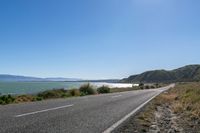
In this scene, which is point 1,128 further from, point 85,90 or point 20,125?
point 85,90

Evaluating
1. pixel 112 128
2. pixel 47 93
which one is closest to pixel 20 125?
pixel 112 128

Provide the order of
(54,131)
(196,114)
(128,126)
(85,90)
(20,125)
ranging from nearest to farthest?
(54,131)
(20,125)
(128,126)
(196,114)
(85,90)

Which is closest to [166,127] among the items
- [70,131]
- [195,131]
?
[195,131]

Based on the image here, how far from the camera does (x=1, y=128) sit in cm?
787

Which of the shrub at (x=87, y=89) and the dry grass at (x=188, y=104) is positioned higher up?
the shrub at (x=87, y=89)

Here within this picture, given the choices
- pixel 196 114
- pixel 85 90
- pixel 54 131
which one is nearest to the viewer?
pixel 54 131

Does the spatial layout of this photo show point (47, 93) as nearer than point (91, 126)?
No

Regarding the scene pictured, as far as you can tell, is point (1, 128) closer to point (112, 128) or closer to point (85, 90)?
point (112, 128)

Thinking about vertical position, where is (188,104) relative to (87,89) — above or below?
below

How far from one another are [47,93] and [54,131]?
23955mm

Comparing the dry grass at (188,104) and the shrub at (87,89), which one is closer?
the dry grass at (188,104)

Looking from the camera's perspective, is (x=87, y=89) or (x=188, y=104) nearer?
(x=188, y=104)

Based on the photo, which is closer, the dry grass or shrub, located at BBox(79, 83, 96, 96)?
the dry grass

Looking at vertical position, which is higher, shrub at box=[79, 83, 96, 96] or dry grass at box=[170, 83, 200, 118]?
shrub at box=[79, 83, 96, 96]
